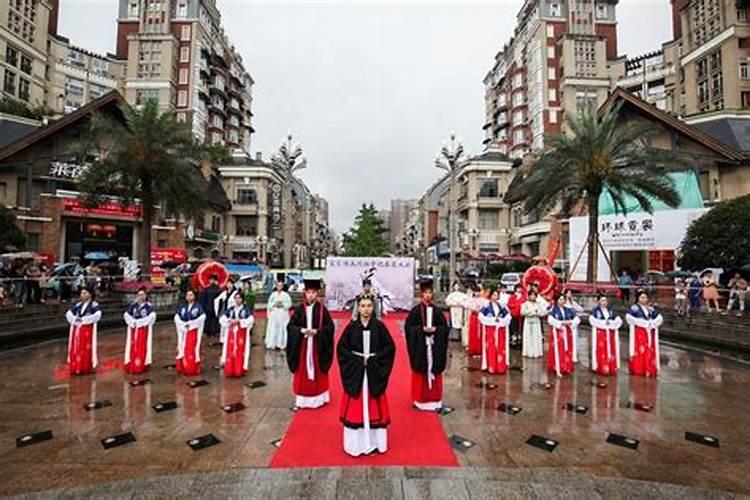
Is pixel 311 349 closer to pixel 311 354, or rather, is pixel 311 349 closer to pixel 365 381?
pixel 311 354

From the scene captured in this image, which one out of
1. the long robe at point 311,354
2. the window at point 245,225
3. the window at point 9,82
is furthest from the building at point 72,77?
the long robe at point 311,354

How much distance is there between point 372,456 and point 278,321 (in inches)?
261

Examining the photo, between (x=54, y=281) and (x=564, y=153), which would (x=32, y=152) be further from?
(x=564, y=153)

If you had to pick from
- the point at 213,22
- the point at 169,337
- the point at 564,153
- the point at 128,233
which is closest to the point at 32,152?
the point at 128,233

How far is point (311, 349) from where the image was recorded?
605cm

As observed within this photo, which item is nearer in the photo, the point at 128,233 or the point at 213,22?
the point at 128,233

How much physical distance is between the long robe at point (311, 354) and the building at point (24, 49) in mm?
45903

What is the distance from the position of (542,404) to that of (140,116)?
1895 centimetres

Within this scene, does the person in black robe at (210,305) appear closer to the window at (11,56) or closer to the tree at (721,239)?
the tree at (721,239)

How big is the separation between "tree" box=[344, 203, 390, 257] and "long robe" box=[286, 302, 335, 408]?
3952cm

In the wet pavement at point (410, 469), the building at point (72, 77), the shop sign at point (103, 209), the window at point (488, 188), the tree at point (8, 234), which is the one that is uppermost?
the building at point (72, 77)

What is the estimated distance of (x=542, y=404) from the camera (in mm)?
6465

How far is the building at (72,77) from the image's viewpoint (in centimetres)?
4844

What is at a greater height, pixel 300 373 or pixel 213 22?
pixel 213 22
